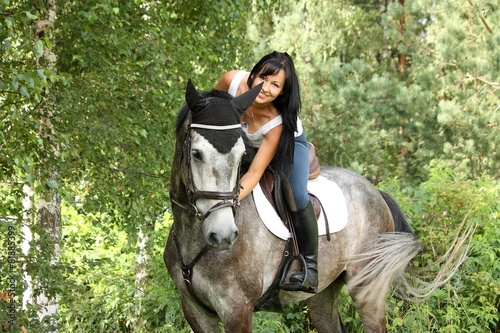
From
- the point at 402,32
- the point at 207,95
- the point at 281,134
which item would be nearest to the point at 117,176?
the point at 281,134

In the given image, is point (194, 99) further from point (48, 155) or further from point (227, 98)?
point (48, 155)

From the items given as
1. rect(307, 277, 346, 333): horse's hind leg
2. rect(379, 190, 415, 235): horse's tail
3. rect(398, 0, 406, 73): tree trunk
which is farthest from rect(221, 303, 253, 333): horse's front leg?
rect(398, 0, 406, 73): tree trunk

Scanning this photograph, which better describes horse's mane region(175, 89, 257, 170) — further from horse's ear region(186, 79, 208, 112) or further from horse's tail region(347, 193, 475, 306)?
horse's tail region(347, 193, 475, 306)

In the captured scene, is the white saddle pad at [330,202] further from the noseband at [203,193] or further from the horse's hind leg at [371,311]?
the noseband at [203,193]

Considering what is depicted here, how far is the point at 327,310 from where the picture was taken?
5613 mm

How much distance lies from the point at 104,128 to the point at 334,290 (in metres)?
2.61

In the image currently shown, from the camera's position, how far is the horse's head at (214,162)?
3773mm

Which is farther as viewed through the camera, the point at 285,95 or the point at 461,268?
the point at 461,268

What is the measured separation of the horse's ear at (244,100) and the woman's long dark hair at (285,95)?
0.32 m

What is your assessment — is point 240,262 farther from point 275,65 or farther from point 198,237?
point 275,65

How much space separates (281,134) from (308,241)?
75cm

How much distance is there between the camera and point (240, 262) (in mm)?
4281

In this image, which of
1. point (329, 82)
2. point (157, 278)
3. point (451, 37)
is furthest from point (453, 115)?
point (157, 278)

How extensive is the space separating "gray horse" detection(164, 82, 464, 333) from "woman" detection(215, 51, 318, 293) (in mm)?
189
